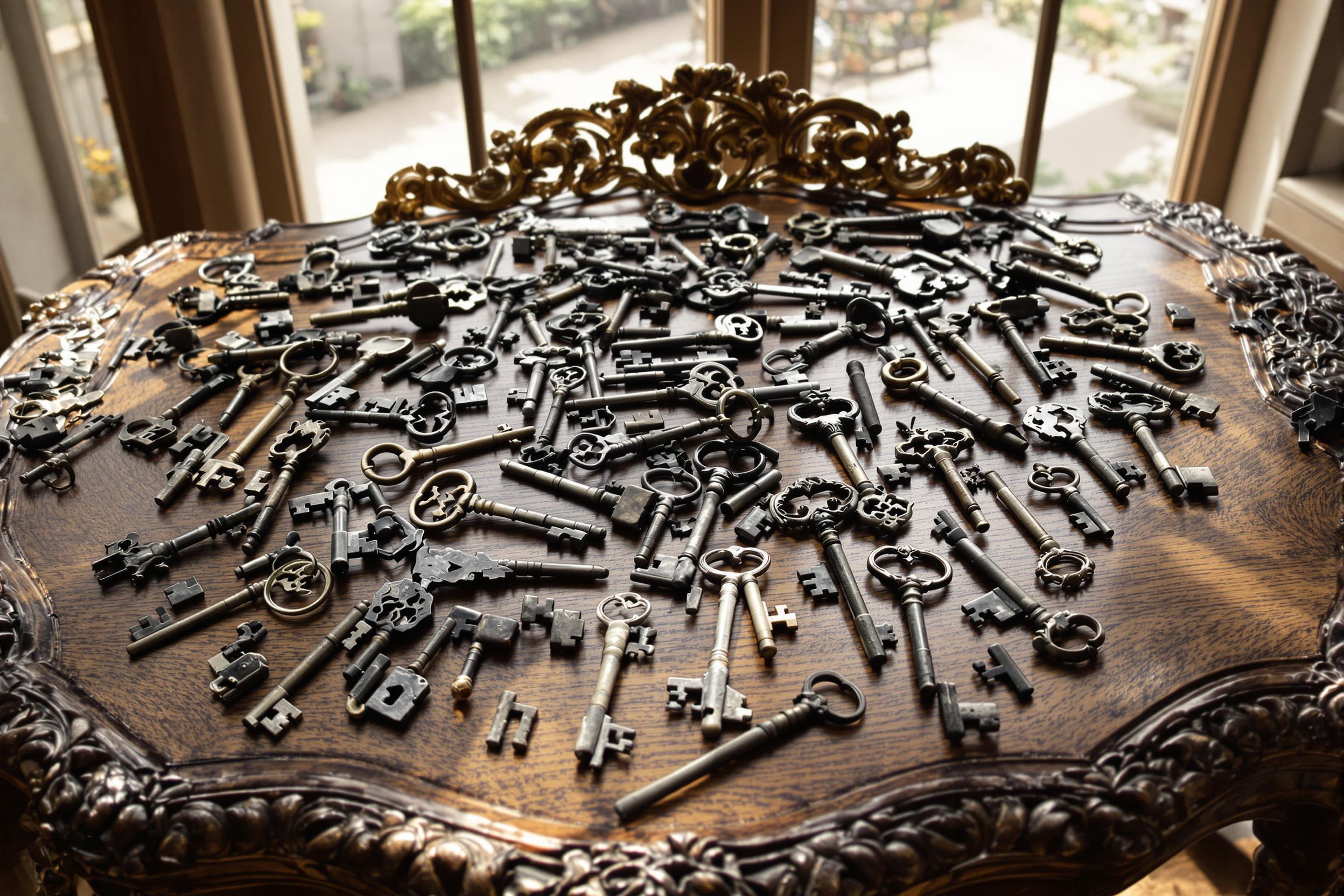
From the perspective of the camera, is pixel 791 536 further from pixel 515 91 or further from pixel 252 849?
pixel 515 91

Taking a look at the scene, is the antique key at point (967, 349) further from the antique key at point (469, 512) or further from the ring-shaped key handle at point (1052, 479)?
the antique key at point (469, 512)

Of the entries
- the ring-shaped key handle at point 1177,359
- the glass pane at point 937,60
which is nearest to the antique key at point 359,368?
the ring-shaped key handle at point 1177,359

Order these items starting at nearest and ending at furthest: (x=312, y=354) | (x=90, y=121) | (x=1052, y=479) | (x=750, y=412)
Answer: (x=1052, y=479) → (x=750, y=412) → (x=312, y=354) → (x=90, y=121)

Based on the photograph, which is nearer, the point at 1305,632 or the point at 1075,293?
the point at 1305,632

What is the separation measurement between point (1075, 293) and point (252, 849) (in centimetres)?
240

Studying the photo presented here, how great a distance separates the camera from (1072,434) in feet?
7.61

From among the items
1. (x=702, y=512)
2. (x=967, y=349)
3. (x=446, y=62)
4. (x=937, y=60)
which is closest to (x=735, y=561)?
(x=702, y=512)

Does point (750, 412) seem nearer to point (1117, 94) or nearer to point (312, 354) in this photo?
point (312, 354)

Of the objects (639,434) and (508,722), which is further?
(639,434)

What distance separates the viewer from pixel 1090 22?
409cm

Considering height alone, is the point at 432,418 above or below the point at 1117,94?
below

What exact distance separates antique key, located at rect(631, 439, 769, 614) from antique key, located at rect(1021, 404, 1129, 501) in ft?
2.08

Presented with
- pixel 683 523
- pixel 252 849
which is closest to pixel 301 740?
pixel 252 849

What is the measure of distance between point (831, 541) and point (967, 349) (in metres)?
0.85
